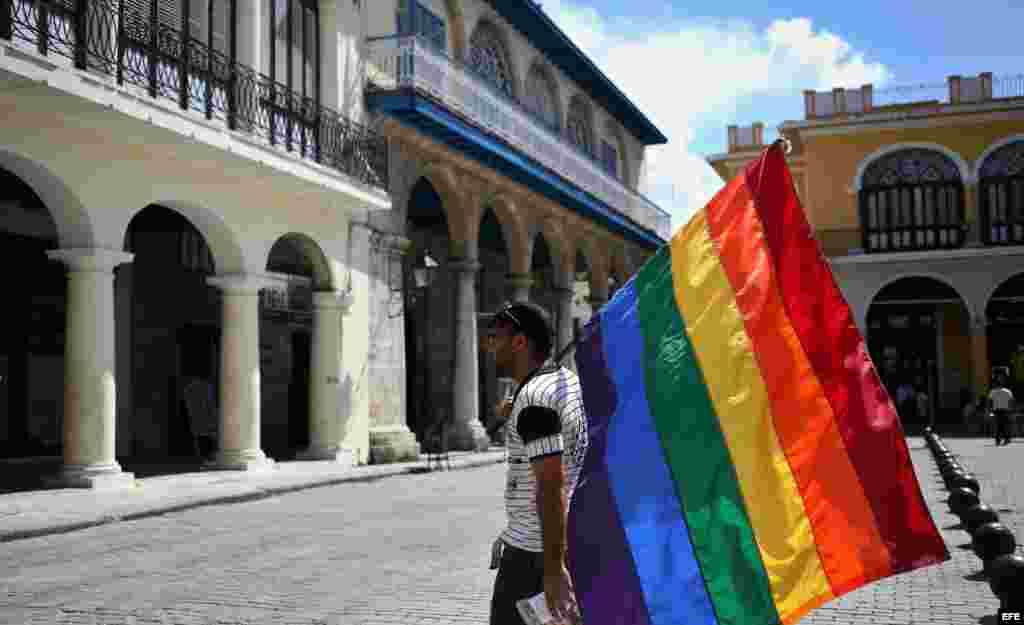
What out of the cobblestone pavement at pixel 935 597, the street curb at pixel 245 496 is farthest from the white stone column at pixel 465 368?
the cobblestone pavement at pixel 935 597

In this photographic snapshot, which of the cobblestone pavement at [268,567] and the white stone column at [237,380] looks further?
the white stone column at [237,380]

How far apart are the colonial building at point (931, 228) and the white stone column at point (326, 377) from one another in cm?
1971

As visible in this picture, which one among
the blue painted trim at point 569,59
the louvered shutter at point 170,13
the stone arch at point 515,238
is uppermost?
the blue painted trim at point 569,59

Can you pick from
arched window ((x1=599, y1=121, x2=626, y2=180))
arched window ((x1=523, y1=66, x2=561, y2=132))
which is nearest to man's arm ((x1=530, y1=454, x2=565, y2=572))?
arched window ((x1=523, y1=66, x2=561, y2=132))

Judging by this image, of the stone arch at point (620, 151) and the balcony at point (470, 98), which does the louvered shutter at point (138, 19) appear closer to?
the balcony at point (470, 98)

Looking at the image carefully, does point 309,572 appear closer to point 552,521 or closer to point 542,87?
point 552,521

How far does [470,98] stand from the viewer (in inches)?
740

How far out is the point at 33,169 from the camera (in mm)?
10930

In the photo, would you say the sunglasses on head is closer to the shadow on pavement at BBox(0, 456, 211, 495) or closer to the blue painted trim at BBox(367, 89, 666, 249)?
the shadow on pavement at BBox(0, 456, 211, 495)

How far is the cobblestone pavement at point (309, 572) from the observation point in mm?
5891

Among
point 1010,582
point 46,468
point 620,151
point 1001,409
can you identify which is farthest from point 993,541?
point 620,151

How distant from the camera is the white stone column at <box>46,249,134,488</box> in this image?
11562mm

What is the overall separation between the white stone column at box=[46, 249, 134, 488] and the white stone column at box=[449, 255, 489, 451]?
910 cm

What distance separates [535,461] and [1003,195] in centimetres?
3193
